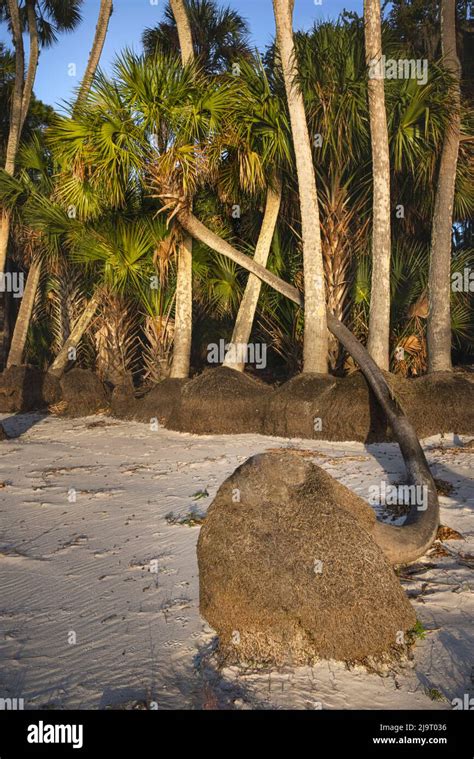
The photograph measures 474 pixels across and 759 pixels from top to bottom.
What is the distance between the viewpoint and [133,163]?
36.6 feet

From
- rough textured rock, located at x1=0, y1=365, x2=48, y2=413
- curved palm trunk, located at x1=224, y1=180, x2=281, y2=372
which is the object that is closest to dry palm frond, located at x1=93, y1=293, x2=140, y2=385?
rough textured rock, located at x1=0, y1=365, x2=48, y2=413

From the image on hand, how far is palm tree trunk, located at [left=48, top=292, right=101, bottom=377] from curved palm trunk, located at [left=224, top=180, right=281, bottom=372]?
408 cm

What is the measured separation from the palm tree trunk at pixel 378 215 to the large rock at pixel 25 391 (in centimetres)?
760

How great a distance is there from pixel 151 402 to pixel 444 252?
5718 millimetres

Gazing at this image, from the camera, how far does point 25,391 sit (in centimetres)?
1469

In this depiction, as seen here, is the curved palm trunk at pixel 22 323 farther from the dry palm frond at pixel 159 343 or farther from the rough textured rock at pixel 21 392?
the dry palm frond at pixel 159 343

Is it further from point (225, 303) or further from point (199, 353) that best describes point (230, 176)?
point (199, 353)

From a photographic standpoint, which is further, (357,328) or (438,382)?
(357,328)

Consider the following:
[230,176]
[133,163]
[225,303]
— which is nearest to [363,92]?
[230,176]

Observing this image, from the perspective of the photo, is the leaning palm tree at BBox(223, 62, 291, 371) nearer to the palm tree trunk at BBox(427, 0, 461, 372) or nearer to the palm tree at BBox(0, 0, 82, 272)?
the palm tree trunk at BBox(427, 0, 461, 372)

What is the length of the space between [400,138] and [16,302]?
14.1 meters

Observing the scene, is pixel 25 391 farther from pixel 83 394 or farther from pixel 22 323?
pixel 22 323

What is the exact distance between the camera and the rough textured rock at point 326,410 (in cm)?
955

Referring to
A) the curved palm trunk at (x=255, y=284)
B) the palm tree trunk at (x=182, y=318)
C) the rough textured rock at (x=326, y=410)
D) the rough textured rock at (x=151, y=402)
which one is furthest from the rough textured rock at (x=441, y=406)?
the palm tree trunk at (x=182, y=318)
